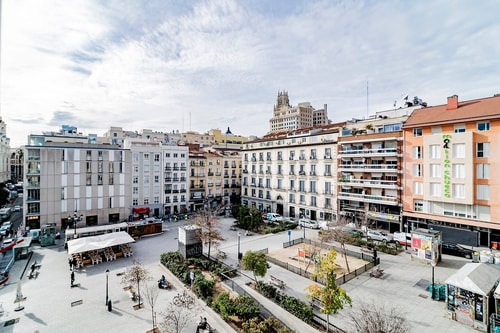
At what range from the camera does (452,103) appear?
3306cm

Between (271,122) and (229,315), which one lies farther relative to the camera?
(271,122)

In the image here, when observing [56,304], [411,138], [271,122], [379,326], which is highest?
[271,122]

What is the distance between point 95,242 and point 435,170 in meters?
40.7

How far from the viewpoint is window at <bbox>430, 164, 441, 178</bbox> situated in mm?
31797

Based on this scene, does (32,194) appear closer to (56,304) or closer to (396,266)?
(56,304)

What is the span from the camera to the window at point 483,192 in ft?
94.1

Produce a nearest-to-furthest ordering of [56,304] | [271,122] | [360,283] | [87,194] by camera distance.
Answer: [56,304] < [360,283] < [87,194] < [271,122]

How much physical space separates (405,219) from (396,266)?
12.6 meters

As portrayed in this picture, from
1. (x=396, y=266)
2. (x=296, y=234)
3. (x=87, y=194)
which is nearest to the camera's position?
(x=396, y=266)

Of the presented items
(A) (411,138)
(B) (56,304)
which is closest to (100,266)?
(B) (56,304)

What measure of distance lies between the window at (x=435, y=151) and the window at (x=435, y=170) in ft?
4.07

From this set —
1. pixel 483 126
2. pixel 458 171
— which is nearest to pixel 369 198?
pixel 458 171

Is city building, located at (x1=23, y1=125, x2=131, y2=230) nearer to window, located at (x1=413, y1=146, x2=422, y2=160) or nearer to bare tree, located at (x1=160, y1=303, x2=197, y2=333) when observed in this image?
bare tree, located at (x1=160, y1=303, x2=197, y2=333)

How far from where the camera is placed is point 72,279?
73.0 feet
